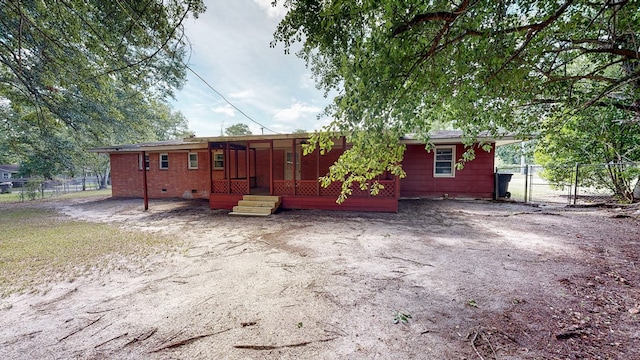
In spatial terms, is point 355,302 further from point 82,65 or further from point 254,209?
point 82,65

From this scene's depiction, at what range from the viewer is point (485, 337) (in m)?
2.18

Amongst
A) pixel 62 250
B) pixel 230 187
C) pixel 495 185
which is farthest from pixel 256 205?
pixel 495 185

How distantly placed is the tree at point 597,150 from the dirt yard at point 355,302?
157 inches

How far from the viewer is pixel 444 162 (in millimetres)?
10594

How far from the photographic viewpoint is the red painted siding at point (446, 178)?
10242 mm

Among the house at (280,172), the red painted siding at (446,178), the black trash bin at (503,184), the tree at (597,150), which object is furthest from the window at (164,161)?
the black trash bin at (503,184)

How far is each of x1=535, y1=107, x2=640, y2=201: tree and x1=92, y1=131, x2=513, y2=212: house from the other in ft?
6.13

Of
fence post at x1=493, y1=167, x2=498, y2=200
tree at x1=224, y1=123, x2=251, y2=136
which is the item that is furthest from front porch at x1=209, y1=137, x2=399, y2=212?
tree at x1=224, y1=123, x2=251, y2=136

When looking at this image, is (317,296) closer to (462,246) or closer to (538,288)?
(538,288)

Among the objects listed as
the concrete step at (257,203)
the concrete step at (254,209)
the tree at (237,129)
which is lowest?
the concrete step at (254,209)

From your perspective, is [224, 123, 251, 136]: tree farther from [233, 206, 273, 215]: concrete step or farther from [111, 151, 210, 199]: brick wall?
[233, 206, 273, 215]: concrete step

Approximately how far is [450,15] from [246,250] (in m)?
5.01

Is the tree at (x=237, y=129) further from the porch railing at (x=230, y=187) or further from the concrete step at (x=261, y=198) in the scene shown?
the concrete step at (x=261, y=198)

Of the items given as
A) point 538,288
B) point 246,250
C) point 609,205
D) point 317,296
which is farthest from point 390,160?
point 609,205
